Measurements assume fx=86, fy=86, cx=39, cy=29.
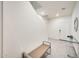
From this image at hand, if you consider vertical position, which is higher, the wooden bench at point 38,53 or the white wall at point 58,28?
the white wall at point 58,28

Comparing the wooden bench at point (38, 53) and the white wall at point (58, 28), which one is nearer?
the wooden bench at point (38, 53)

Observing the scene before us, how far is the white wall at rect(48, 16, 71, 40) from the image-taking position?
3160mm

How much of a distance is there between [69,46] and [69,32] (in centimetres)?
64

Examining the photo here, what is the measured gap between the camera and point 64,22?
136 inches

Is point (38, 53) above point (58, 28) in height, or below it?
below

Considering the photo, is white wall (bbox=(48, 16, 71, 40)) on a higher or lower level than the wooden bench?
higher

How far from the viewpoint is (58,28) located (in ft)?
10.9

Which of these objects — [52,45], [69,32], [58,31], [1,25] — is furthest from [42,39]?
[1,25]

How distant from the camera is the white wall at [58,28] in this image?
3.16 meters

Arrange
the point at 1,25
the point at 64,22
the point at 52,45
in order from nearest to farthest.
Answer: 1. the point at 1,25
2. the point at 52,45
3. the point at 64,22

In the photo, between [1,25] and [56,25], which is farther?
[56,25]

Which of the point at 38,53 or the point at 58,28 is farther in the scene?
the point at 58,28

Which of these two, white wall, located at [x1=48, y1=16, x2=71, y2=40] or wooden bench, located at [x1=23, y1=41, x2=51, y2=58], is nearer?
wooden bench, located at [x1=23, y1=41, x2=51, y2=58]

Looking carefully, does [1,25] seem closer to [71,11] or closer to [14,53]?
[14,53]
